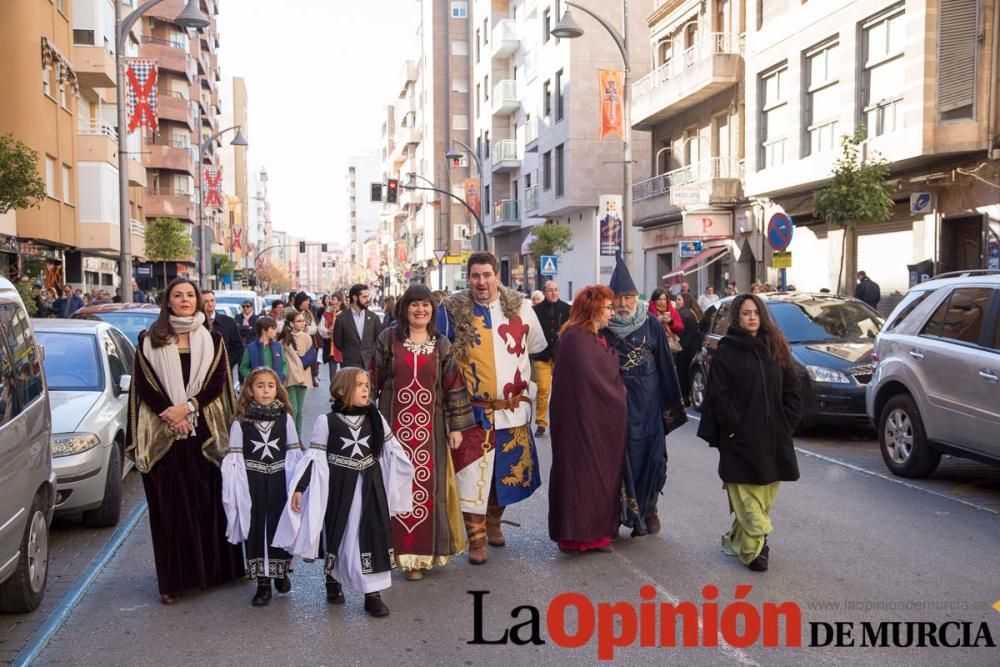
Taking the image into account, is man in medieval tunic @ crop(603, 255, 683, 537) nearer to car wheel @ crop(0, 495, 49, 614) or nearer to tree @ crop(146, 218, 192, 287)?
car wheel @ crop(0, 495, 49, 614)

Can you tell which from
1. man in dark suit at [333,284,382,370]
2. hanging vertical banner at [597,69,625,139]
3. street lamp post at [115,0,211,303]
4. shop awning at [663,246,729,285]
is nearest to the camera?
man in dark suit at [333,284,382,370]

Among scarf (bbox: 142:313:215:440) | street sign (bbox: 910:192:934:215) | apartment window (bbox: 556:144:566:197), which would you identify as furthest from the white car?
apartment window (bbox: 556:144:566:197)

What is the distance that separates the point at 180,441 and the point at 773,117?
23.1 m

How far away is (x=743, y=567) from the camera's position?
21.0 ft

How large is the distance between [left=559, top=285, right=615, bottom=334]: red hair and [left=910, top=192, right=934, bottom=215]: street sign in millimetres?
15330

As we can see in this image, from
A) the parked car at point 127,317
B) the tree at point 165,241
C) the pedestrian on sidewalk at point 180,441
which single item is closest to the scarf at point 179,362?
the pedestrian on sidewalk at point 180,441

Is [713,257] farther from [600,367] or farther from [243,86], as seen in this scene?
[243,86]

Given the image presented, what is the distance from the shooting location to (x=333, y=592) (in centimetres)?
573

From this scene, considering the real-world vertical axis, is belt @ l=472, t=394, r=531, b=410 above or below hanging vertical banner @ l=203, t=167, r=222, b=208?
below

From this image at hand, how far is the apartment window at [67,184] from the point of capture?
30.7 meters

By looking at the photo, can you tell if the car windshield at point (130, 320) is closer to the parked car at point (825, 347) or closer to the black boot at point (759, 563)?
the parked car at point (825, 347)

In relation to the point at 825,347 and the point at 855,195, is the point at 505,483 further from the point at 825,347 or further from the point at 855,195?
the point at 855,195

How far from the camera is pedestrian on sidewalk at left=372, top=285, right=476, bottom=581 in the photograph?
6125 mm

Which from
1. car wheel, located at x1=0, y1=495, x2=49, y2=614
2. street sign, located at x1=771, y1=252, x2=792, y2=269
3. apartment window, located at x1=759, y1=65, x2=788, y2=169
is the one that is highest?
apartment window, located at x1=759, y1=65, x2=788, y2=169
